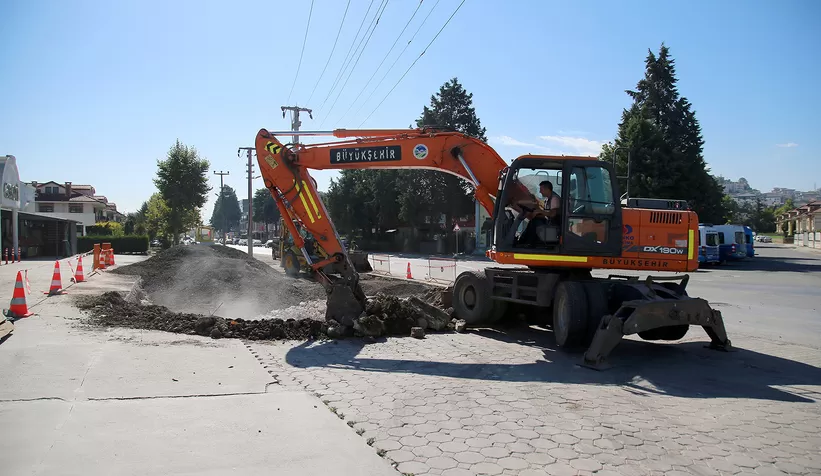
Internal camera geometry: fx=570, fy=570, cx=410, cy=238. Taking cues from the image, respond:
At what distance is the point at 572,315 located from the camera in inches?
339

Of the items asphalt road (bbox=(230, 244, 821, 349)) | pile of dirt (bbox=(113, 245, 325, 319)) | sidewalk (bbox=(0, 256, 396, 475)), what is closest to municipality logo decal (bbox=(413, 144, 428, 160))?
sidewalk (bbox=(0, 256, 396, 475))

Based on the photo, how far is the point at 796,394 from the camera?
6.75 metres

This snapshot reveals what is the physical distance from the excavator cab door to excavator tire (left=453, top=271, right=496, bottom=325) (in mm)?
2345

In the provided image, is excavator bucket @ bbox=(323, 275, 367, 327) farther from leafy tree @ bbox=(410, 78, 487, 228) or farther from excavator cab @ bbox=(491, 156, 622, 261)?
leafy tree @ bbox=(410, 78, 487, 228)

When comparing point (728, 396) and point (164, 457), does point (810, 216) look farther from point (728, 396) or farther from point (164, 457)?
point (164, 457)

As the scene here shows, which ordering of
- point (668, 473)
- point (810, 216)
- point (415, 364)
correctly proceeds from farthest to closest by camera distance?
point (810, 216)
point (415, 364)
point (668, 473)

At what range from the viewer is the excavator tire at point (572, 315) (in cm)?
861

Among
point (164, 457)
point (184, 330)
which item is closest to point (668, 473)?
point (164, 457)

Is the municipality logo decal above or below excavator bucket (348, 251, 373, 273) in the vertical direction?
above

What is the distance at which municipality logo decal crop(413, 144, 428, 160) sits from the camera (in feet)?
34.6

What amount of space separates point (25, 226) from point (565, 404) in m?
40.3

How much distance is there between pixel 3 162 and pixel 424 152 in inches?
1131

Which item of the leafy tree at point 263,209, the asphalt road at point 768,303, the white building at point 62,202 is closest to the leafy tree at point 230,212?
the leafy tree at point 263,209

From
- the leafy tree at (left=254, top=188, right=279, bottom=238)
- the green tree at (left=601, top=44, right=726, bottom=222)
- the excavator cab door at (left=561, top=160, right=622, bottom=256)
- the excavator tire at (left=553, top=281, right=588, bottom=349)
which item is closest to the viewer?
the excavator tire at (left=553, top=281, right=588, bottom=349)
